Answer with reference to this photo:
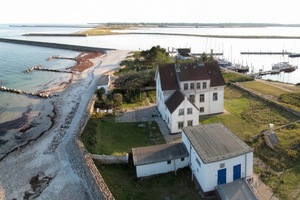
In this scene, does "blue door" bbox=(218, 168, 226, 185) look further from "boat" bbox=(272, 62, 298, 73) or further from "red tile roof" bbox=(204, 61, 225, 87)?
"boat" bbox=(272, 62, 298, 73)

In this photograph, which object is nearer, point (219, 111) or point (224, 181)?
point (224, 181)

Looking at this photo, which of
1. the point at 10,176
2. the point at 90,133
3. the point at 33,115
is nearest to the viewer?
the point at 10,176

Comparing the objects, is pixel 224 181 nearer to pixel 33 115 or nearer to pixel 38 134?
pixel 38 134

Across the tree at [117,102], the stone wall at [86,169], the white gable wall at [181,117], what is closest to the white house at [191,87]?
the white gable wall at [181,117]

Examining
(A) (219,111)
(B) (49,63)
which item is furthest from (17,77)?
(A) (219,111)

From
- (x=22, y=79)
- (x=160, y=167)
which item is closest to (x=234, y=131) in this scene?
(x=160, y=167)

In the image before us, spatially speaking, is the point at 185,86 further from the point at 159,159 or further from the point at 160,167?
the point at 160,167

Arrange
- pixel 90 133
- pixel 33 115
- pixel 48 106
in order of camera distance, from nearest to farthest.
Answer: pixel 90 133 → pixel 33 115 → pixel 48 106

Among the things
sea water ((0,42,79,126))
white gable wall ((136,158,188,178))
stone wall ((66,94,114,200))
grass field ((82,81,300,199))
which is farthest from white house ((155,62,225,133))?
sea water ((0,42,79,126))
